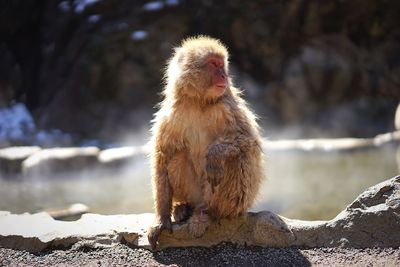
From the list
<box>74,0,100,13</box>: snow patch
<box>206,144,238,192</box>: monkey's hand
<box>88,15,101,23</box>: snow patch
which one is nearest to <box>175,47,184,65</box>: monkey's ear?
<box>206,144,238,192</box>: monkey's hand

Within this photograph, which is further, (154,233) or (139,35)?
(139,35)

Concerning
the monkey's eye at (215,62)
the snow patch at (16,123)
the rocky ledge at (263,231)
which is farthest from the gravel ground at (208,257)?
the snow patch at (16,123)

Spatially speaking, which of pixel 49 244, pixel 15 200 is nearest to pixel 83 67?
pixel 15 200

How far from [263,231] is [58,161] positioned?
16.3 feet

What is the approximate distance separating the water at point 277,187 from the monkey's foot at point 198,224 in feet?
6.93

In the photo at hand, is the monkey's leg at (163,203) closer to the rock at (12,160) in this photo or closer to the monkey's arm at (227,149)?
the monkey's arm at (227,149)

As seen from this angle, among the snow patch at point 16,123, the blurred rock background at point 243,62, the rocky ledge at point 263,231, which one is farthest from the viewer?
the blurred rock background at point 243,62

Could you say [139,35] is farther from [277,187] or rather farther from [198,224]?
[198,224]

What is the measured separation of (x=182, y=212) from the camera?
3861 millimetres

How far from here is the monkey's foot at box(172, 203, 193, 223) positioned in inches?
151

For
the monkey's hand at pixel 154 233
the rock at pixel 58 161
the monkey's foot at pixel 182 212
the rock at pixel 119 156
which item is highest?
the rock at pixel 119 156

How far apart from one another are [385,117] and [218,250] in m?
9.85

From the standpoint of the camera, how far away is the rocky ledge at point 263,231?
3451 mm

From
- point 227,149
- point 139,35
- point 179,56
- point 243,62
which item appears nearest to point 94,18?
point 139,35
